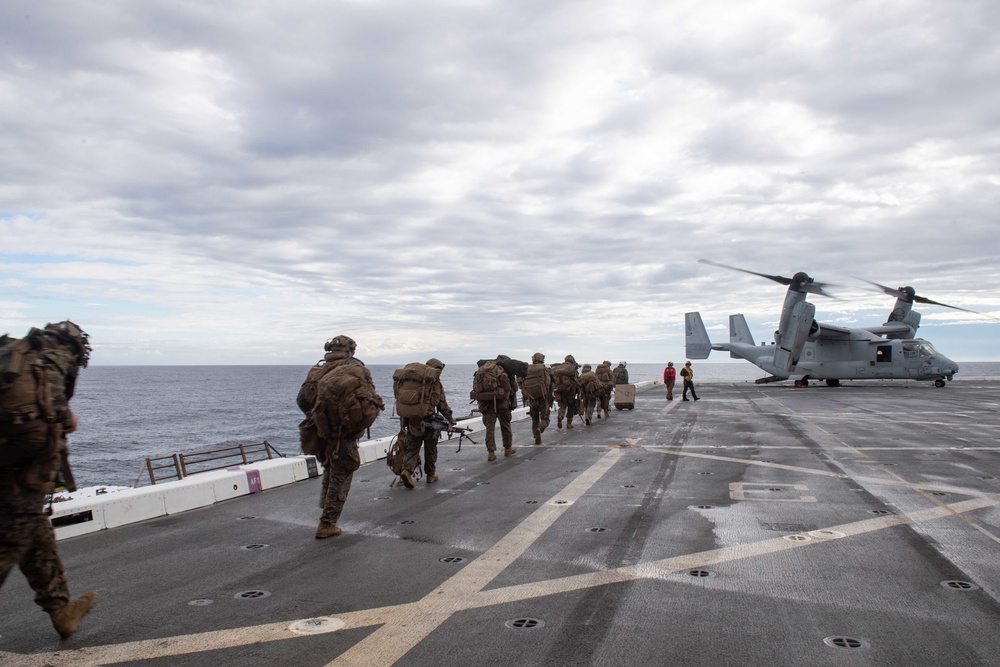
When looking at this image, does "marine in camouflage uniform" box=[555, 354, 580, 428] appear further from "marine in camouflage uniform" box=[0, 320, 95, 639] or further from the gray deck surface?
"marine in camouflage uniform" box=[0, 320, 95, 639]

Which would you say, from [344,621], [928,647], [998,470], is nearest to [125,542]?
[344,621]

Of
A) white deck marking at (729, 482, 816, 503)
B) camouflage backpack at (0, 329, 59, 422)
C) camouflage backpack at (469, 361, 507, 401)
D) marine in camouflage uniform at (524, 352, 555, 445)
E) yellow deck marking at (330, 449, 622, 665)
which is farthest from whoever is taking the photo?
marine in camouflage uniform at (524, 352, 555, 445)

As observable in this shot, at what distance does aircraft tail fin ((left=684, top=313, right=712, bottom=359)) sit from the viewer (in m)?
50.3

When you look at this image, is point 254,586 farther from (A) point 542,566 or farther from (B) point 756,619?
(B) point 756,619

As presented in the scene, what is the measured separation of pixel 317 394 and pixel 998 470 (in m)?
10.2

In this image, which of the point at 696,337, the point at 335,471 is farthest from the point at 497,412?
the point at 696,337

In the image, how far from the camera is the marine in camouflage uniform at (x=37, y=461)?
3896mm

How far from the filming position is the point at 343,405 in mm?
6824

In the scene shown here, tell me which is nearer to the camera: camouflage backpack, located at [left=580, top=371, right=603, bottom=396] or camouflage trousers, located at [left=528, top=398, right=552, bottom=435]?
camouflage trousers, located at [left=528, top=398, right=552, bottom=435]

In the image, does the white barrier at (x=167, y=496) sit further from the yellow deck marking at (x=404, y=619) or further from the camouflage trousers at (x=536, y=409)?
the camouflage trousers at (x=536, y=409)

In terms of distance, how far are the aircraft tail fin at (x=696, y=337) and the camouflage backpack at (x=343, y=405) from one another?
45.9m

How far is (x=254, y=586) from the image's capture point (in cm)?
524

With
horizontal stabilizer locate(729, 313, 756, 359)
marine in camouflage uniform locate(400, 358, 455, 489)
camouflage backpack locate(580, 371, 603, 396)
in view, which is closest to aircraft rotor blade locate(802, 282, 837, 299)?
horizontal stabilizer locate(729, 313, 756, 359)

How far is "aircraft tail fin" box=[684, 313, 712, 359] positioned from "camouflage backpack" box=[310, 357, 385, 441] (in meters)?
45.9
